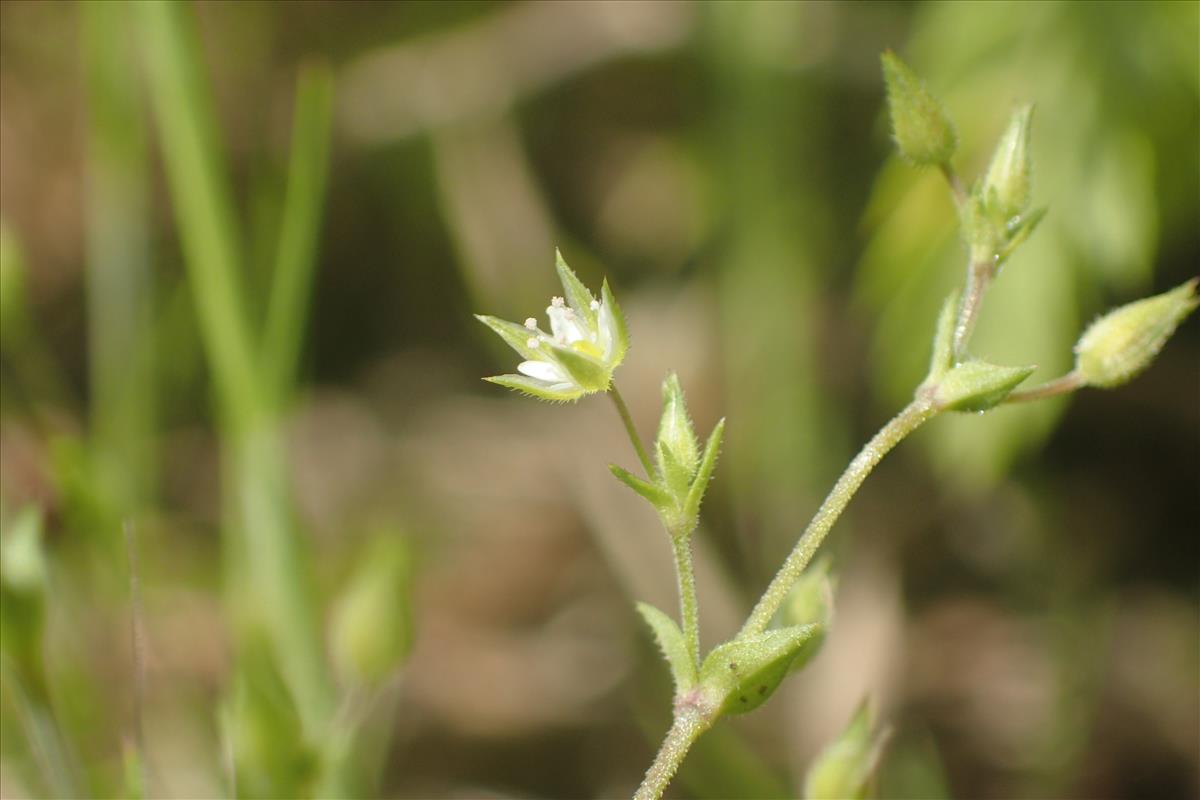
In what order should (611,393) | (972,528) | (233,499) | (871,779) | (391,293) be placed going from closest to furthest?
(611,393) → (871,779) → (233,499) → (972,528) → (391,293)

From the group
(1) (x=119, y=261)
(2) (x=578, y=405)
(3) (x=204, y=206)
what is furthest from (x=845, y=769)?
(2) (x=578, y=405)

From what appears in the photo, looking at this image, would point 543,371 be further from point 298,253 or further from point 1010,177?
point 298,253

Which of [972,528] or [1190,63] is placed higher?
[1190,63]

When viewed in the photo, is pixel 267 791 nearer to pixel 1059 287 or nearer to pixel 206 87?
pixel 206 87

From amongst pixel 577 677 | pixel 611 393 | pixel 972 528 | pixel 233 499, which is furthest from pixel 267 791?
pixel 972 528

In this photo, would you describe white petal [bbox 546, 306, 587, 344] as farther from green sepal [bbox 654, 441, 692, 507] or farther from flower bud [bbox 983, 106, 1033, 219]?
flower bud [bbox 983, 106, 1033, 219]

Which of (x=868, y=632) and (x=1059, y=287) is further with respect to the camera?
(x=868, y=632)

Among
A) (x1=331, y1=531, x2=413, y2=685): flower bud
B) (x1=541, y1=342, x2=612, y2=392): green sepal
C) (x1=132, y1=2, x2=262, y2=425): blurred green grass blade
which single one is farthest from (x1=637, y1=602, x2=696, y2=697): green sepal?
(x1=132, y1=2, x2=262, y2=425): blurred green grass blade
